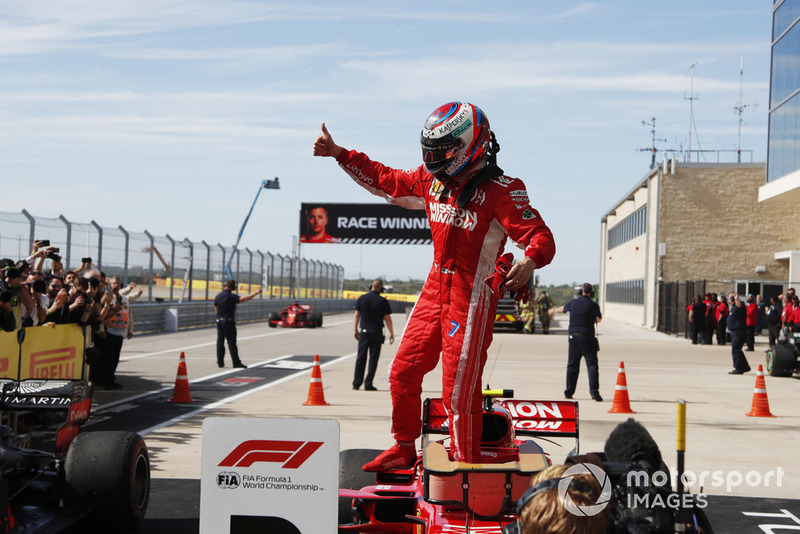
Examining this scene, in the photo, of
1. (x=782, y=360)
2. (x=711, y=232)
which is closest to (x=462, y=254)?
(x=782, y=360)

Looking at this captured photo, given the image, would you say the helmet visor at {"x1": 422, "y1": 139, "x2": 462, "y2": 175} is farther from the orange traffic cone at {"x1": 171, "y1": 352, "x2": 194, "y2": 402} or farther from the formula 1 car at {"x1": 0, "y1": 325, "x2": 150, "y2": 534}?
the orange traffic cone at {"x1": 171, "y1": 352, "x2": 194, "y2": 402}

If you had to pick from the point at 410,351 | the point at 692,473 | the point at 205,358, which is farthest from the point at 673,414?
the point at 205,358

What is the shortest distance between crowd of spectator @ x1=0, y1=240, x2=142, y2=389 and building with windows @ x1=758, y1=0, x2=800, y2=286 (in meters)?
22.3

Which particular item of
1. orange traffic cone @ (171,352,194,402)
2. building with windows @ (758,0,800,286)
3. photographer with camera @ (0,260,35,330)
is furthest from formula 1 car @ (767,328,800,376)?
photographer with camera @ (0,260,35,330)

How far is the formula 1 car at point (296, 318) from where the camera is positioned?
105 ft

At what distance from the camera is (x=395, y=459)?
15.9ft

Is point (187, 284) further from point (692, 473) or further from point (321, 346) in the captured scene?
point (692, 473)

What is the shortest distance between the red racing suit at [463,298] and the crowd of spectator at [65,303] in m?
3.46

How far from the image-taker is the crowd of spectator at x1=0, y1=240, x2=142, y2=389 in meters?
8.94

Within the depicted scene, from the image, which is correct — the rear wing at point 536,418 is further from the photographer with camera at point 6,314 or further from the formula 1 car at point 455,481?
the photographer with camera at point 6,314

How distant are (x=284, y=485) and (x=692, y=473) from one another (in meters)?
5.25

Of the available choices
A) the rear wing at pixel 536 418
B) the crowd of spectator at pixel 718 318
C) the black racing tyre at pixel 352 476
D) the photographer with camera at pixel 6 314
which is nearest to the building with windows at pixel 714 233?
the crowd of spectator at pixel 718 318

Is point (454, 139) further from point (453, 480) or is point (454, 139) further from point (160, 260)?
point (160, 260)

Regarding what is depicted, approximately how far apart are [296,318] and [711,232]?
17.4 meters
